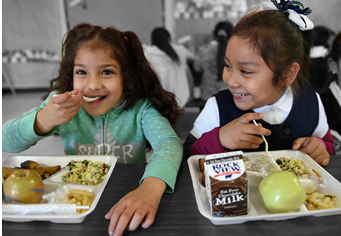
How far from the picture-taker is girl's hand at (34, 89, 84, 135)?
3.16ft

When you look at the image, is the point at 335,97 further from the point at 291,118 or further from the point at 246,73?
the point at 246,73

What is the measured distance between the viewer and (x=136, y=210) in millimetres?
718

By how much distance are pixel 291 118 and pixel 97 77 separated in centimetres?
89

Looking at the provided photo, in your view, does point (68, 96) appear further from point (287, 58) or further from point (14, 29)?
point (14, 29)

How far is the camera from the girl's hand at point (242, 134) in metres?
0.95

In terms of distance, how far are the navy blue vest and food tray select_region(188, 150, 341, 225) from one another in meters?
0.17

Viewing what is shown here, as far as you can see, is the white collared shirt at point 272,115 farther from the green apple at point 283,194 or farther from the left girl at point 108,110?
the green apple at point 283,194

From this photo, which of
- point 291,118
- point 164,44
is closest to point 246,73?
point 291,118

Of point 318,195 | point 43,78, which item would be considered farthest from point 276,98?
point 43,78

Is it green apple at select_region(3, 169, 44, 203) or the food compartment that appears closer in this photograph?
green apple at select_region(3, 169, 44, 203)

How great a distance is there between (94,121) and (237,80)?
71 centimetres

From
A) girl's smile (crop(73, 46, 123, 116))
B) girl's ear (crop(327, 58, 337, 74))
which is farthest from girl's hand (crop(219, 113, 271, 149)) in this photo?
girl's ear (crop(327, 58, 337, 74))

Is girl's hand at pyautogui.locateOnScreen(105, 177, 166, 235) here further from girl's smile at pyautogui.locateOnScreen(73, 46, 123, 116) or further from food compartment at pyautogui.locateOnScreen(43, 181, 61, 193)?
girl's smile at pyautogui.locateOnScreen(73, 46, 123, 116)

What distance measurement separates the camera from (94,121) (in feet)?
4.40
